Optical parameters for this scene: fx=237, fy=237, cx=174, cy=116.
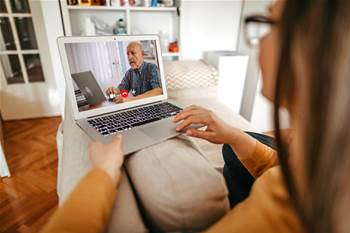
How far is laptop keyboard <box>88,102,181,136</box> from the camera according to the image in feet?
2.65

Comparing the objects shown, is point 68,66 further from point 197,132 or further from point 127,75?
point 197,132

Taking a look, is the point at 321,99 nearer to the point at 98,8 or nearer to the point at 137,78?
the point at 137,78

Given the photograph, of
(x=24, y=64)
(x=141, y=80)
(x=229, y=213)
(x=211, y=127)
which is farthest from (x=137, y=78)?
(x=24, y=64)

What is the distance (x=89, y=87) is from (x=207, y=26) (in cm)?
151

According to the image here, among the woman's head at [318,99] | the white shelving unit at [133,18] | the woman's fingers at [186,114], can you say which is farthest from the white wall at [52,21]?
the woman's head at [318,99]

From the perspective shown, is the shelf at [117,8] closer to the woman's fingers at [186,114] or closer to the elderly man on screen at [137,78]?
the elderly man on screen at [137,78]

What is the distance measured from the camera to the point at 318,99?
289 millimetres

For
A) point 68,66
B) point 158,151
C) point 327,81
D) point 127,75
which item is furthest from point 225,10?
point 327,81

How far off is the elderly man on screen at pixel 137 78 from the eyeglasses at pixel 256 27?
1.94 ft

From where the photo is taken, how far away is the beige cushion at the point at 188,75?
60.4 inches

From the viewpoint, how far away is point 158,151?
560 millimetres

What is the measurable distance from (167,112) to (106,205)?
574 mm

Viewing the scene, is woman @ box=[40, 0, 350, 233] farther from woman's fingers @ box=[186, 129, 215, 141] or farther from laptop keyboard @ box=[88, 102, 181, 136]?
laptop keyboard @ box=[88, 102, 181, 136]

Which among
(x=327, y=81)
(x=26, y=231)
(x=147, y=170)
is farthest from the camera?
(x=26, y=231)
